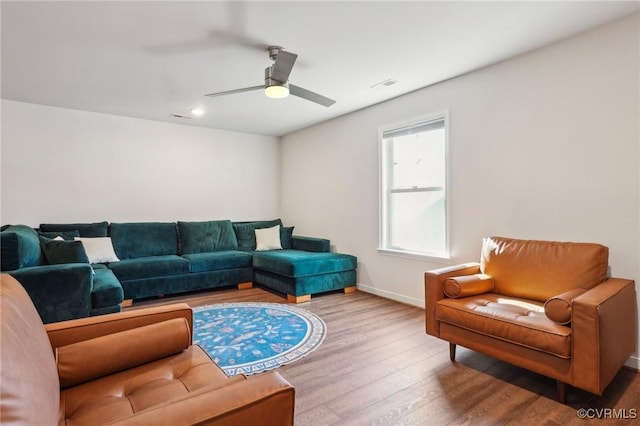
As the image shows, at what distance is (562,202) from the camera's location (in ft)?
8.79

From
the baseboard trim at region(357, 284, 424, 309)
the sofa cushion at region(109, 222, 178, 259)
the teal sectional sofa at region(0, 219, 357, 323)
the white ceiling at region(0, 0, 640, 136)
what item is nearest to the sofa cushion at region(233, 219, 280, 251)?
the teal sectional sofa at region(0, 219, 357, 323)

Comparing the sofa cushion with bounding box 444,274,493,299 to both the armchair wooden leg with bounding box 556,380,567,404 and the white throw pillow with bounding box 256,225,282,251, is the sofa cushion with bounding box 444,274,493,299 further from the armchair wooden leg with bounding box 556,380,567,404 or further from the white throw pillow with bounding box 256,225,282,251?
the white throw pillow with bounding box 256,225,282,251

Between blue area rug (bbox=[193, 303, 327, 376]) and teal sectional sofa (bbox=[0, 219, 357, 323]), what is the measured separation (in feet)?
1.93

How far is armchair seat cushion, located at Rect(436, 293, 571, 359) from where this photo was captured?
6.15 feet

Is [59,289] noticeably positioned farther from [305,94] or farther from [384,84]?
[384,84]

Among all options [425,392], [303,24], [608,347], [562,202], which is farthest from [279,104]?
[608,347]

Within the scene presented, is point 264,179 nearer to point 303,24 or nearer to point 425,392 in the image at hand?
point 303,24

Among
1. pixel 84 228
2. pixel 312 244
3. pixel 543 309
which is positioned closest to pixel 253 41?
pixel 543 309

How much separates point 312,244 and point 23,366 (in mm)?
4148

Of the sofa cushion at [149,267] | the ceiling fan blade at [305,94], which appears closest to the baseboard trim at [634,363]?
the ceiling fan blade at [305,94]

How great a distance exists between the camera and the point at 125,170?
4.82 meters

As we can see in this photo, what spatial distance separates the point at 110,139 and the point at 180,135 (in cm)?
96

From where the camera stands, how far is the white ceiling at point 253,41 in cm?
225

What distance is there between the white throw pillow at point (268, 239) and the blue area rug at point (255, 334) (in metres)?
1.41
